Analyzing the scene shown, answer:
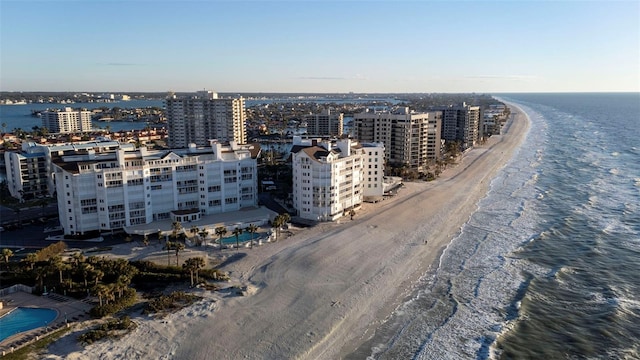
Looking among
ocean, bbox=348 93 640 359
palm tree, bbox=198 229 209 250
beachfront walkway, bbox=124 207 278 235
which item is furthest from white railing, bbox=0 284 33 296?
ocean, bbox=348 93 640 359

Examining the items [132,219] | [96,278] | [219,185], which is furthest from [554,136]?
[96,278]

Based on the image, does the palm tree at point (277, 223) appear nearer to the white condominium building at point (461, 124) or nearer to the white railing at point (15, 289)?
the white railing at point (15, 289)

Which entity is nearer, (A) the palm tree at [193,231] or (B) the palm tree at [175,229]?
(A) the palm tree at [193,231]

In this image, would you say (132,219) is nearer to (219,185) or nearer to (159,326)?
(219,185)

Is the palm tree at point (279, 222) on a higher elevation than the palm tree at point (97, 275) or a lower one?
higher

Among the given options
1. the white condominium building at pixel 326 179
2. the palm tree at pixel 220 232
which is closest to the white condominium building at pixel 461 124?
the white condominium building at pixel 326 179

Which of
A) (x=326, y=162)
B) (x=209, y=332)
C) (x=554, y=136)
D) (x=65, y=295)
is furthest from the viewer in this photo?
(x=554, y=136)

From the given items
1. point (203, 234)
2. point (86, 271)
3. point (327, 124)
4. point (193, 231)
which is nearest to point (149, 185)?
point (193, 231)

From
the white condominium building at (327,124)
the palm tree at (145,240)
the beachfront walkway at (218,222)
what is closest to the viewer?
the palm tree at (145,240)
